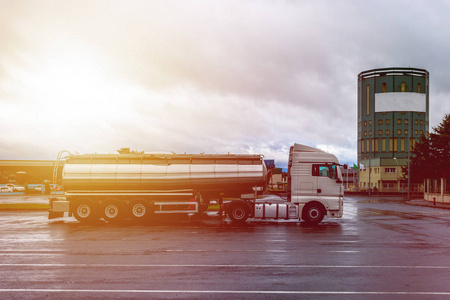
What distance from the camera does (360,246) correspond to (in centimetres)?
1537

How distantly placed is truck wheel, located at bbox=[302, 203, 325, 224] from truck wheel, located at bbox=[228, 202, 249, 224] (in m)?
3.20

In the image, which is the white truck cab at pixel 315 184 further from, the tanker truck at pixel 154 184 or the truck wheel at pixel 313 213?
the tanker truck at pixel 154 184

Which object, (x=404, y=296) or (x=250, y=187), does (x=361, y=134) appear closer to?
(x=250, y=187)

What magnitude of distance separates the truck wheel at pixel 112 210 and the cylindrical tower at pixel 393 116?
97.7 meters

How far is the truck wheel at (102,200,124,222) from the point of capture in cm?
2406

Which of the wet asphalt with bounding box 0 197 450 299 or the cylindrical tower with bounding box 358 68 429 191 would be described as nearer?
the wet asphalt with bounding box 0 197 450 299

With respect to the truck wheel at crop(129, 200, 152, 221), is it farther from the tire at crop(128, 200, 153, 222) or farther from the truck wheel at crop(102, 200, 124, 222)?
the truck wheel at crop(102, 200, 124, 222)

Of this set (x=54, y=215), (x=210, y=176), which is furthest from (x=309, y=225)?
(x=54, y=215)

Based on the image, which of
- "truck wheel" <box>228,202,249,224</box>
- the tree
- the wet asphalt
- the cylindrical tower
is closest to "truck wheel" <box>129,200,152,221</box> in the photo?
the wet asphalt

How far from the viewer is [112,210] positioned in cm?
2420

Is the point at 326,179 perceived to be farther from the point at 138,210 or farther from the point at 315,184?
the point at 138,210

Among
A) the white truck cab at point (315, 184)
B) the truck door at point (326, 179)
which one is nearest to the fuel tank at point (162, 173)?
the white truck cab at point (315, 184)

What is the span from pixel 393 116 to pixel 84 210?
10384 centimetres

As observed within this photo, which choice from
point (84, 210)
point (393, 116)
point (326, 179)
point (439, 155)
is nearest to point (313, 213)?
point (326, 179)
